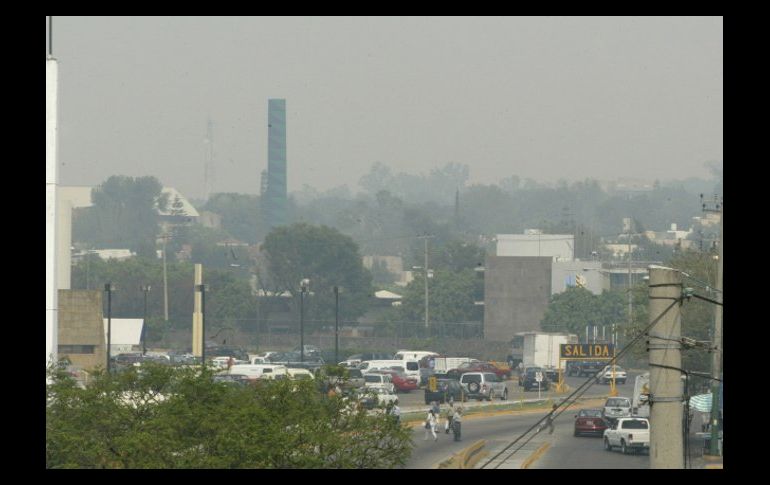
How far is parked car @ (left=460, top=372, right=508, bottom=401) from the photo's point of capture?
65000 mm

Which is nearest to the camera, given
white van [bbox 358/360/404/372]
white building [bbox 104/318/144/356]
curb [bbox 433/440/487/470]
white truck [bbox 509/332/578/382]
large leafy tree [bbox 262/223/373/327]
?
curb [bbox 433/440/487/470]

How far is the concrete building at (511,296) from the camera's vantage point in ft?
396

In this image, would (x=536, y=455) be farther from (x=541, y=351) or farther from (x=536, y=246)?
(x=536, y=246)

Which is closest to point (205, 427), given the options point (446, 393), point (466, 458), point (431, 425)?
point (466, 458)

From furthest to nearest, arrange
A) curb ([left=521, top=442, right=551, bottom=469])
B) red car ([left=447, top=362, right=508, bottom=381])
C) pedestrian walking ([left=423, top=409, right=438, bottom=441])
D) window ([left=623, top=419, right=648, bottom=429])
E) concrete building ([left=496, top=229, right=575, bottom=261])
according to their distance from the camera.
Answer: concrete building ([left=496, top=229, right=575, bottom=261])
red car ([left=447, top=362, right=508, bottom=381])
pedestrian walking ([left=423, top=409, right=438, bottom=441])
window ([left=623, top=419, right=648, bottom=429])
curb ([left=521, top=442, right=551, bottom=469])

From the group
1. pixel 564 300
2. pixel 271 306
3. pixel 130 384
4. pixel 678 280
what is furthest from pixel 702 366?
pixel 271 306

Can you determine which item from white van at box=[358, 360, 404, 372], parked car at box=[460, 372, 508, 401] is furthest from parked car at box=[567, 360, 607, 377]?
parked car at box=[460, 372, 508, 401]

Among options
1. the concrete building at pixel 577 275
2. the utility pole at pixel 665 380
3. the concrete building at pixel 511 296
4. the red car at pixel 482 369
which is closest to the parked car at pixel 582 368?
the red car at pixel 482 369

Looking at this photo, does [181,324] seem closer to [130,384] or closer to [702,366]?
[702,366]

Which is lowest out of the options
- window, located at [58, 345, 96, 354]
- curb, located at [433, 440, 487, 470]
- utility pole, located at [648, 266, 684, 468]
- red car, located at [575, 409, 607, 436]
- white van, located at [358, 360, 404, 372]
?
white van, located at [358, 360, 404, 372]

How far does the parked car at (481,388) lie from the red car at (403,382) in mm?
5700

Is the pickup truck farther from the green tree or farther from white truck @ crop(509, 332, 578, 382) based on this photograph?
the green tree

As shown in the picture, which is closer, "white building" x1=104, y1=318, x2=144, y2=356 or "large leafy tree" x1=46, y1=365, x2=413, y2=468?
"large leafy tree" x1=46, y1=365, x2=413, y2=468

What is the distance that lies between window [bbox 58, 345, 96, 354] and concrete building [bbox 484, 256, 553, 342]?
187 feet
